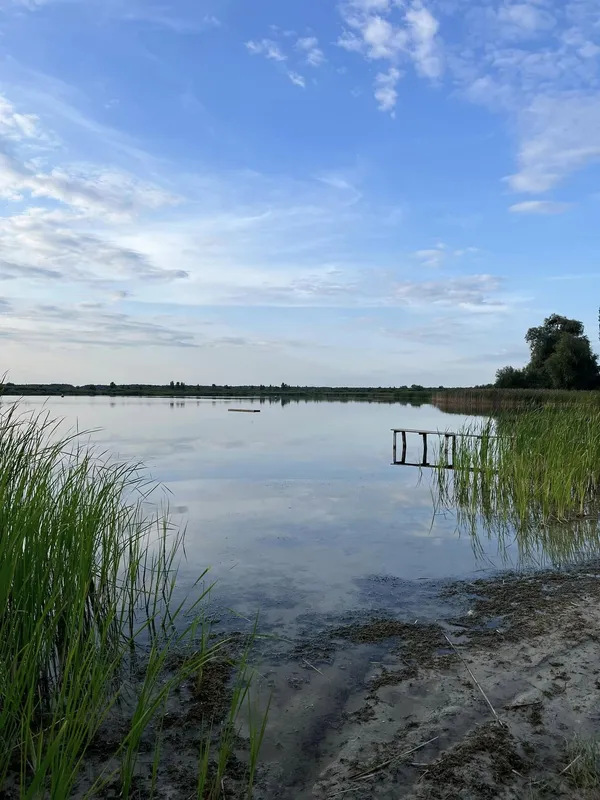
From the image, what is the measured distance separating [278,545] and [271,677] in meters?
3.61

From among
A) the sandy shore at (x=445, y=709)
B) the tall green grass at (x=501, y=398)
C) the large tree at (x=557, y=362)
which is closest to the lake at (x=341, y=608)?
the sandy shore at (x=445, y=709)

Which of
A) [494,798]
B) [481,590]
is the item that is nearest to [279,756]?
[494,798]

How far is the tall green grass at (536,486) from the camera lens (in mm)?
7941

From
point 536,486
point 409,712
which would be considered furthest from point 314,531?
point 409,712

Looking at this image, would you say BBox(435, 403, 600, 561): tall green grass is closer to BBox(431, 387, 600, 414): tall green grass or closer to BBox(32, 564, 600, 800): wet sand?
BBox(32, 564, 600, 800): wet sand

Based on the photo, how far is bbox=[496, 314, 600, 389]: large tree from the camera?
4828 cm

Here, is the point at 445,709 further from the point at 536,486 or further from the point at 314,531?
the point at 536,486

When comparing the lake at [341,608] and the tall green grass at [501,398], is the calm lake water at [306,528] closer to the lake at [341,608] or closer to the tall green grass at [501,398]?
the lake at [341,608]

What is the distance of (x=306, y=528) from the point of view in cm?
845

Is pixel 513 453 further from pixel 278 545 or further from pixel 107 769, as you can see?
pixel 107 769

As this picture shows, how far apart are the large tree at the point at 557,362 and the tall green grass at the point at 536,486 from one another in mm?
39531

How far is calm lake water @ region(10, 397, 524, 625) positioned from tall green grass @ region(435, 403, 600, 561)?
25.2 inches

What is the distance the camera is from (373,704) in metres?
3.44

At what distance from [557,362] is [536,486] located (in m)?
42.6
